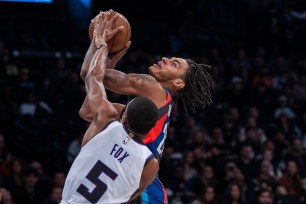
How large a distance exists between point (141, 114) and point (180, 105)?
9.43 meters

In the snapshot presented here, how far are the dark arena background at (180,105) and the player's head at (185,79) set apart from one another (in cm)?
399

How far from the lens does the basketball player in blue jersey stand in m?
5.62

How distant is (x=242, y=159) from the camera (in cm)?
1208

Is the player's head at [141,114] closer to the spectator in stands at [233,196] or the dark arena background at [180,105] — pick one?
the dark arena background at [180,105]

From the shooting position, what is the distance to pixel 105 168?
4855mm

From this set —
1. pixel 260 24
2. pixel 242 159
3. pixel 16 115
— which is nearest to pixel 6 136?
pixel 16 115

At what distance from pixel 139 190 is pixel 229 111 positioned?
9.21 meters

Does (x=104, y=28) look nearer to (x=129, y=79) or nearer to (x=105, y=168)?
(x=129, y=79)

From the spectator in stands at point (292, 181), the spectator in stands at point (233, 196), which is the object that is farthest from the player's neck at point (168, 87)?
the spectator in stands at point (292, 181)

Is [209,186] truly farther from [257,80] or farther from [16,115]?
[257,80]

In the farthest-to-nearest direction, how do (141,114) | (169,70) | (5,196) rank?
(5,196), (169,70), (141,114)

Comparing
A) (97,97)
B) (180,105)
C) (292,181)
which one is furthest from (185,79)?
(180,105)

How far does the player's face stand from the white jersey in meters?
1.00

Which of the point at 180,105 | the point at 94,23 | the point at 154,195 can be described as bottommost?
the point at 180,105
